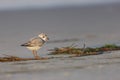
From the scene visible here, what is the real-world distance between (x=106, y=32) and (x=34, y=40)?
970 cm

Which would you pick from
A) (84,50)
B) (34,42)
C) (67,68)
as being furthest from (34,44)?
(67,68)

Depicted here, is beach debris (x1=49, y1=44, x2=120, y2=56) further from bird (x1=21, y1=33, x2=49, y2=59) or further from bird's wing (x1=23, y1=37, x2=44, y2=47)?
bird's wing (x1=23, y1=37, x2=44, y2=47)

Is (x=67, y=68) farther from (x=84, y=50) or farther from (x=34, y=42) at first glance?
(x=84, y=50)

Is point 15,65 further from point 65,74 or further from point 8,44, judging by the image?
point 8,44

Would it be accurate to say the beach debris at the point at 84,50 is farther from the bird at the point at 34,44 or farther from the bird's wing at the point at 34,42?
the bird's wing at the point at 34,42

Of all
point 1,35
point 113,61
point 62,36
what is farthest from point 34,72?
point 1,35

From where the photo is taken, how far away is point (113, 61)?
22281mm

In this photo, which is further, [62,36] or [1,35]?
[1,35]

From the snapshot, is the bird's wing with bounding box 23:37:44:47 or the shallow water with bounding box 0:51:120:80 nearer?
the shallow water with bounding box 0:51:120:80

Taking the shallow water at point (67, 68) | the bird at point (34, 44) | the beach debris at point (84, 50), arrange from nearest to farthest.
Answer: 1. the shallow water at point (67, 68)
2. the bird at point (34, 44)
3. the beach debris at point (84, 50)

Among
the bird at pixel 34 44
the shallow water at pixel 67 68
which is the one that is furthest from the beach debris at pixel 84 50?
the bird at pixel 34 44

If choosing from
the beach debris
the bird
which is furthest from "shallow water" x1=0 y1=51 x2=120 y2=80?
the bird

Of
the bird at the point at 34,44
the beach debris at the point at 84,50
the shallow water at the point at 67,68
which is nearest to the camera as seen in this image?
the shallow water at the point at 67,68

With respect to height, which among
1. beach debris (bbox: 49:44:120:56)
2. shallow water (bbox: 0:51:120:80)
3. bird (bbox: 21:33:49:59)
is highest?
bird (bbox: 21:33:49:59)
